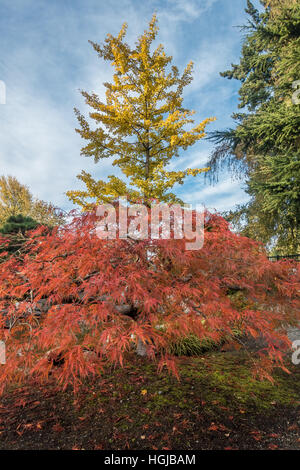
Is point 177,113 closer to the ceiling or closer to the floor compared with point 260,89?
closer to the floor

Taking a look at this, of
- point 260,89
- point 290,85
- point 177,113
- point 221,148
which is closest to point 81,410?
point 177,113

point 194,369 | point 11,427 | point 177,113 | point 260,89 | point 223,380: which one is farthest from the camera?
point 260,89

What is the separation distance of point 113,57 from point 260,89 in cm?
700

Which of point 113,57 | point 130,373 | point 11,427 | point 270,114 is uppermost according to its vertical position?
point 113,57

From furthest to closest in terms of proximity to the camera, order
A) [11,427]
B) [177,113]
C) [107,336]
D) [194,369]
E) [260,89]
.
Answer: [260,89] → [177,113] → [194,369] → [11,427] → [107,336]

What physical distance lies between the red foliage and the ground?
20.6 inches

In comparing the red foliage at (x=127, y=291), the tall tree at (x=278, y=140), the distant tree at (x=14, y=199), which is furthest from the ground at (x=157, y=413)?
the distant tree at (x=14, y=199)

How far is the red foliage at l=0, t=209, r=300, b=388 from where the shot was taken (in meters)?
2.08

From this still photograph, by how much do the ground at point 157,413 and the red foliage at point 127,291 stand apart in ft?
1.72

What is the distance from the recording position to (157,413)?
2775 mm

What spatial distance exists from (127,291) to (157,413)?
1482 millimetres

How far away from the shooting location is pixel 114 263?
2355 mm

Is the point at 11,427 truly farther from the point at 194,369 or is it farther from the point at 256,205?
the point at 256,205

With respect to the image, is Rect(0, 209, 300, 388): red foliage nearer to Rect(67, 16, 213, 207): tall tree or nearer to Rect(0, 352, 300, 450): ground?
Rect(0, 352, 300, 450): ground
